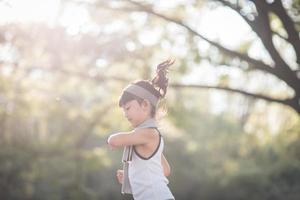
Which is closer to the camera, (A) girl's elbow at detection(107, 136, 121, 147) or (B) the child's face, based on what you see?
(A) girl's elbow at detection(107, 136, 121, 147)

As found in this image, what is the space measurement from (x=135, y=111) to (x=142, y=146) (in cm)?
21

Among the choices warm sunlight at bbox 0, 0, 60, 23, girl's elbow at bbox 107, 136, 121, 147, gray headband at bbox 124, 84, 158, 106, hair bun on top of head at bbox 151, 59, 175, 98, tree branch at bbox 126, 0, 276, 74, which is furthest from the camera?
warm sunlight at bbox 0, 0, 60, 23

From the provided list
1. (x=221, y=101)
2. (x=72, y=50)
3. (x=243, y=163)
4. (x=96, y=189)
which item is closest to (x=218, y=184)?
(x=243, y=163)

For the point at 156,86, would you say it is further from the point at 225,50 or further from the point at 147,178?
the point at 225,50

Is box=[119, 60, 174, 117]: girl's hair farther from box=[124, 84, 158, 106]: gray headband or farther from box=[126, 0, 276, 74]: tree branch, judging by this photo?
box=[126, 0, 276, 74]: tree branch

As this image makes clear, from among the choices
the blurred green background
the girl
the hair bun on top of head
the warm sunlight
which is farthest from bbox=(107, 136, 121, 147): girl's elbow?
the warm sunlight

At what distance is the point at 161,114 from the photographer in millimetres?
4281

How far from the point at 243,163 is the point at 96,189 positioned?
4.79 m

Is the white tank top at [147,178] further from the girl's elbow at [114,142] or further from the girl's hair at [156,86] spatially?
the girl's hair at [156,86]

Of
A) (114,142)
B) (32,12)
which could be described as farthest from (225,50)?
(32,12)

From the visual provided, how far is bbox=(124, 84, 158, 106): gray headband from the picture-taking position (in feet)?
13.5

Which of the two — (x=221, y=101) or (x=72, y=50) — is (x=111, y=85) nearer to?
(x=72, y=50)

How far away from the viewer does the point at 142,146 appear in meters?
4.07

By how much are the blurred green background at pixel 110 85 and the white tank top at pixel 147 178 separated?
3.41 metres
